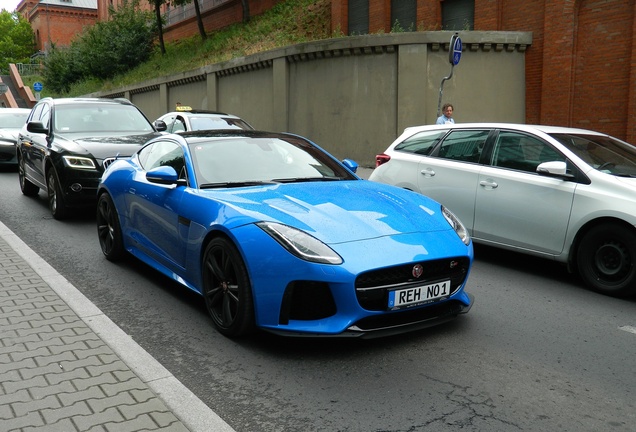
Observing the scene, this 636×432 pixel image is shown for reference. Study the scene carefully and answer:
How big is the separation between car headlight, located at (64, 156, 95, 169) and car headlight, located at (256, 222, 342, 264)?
5663mm

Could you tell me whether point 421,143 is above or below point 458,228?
above

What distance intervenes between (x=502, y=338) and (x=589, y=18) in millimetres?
13684

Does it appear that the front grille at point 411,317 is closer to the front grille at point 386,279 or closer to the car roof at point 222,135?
the front grille at point 386,279

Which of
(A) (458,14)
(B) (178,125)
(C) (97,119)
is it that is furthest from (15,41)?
(C) (97,119)

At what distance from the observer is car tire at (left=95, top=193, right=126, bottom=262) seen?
6.79m

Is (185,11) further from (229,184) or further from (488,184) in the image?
(229,184)

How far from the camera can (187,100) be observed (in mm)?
29953

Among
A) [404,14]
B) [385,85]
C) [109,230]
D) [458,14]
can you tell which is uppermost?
[404,14]

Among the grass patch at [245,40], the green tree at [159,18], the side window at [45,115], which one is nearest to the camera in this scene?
the side window at [45,115]

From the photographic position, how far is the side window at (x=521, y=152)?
22.2 feet

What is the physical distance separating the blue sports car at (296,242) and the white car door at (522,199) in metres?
1.91

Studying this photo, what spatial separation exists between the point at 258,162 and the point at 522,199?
297cm

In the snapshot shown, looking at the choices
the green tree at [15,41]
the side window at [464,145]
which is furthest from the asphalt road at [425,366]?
the green tree at [15,41]

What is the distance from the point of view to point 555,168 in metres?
6.29
